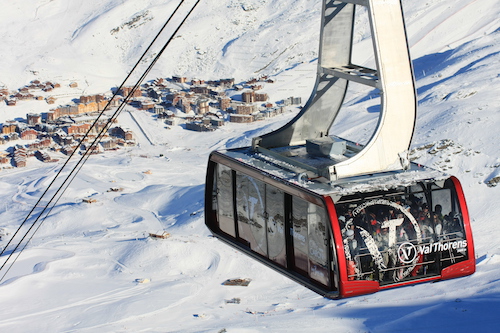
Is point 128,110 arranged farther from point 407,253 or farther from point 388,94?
point 407,253

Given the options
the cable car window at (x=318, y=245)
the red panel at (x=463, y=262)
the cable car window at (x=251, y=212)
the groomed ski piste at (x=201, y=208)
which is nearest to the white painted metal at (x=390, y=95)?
the cable car window at (x=318, y=245)

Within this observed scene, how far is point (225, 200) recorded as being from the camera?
42.4 feet

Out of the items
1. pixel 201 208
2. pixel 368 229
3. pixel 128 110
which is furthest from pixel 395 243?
pixel 128 110

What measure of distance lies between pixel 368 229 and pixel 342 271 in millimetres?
637

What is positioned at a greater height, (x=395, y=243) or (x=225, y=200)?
(x=225, y=200)

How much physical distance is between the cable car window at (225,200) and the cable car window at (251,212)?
25cm

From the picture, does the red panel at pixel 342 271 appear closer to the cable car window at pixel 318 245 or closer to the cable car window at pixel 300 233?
the cable car window at pixel 318 245

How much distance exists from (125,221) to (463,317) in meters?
16.4

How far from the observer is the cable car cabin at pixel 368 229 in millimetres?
9844

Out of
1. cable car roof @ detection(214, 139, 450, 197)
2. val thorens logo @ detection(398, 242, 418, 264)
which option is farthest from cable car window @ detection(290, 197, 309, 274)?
val thorens logo @ detection(398, 242, 418, 264)

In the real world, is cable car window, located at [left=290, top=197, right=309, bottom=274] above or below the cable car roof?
below

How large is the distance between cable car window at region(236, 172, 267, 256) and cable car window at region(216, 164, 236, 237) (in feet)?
0.81

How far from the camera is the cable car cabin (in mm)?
9844

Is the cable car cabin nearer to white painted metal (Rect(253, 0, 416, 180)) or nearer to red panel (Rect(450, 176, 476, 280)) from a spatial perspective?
red panel (Rect(450, 176, 476, 280))
